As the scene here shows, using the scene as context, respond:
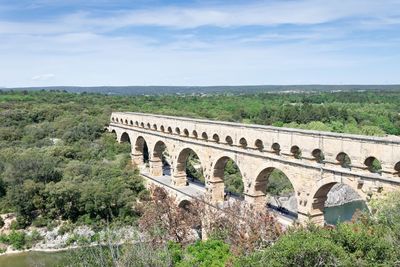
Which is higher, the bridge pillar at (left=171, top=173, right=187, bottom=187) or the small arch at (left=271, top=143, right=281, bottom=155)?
the small arch at (left=271, top=143, right=281, bottom=155)

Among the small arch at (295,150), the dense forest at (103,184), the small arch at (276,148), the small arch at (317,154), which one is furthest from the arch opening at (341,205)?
the small arch at (317,154)

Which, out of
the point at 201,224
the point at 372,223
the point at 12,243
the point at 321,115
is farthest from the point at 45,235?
the point at 321,115

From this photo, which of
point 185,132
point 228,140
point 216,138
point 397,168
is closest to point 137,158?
point 185,132

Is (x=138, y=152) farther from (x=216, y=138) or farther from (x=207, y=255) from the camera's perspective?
(x=207, y=255)

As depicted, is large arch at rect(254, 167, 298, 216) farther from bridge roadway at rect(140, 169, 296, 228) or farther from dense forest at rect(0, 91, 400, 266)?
bridge roadway at rect(140, 169, 296, 228)

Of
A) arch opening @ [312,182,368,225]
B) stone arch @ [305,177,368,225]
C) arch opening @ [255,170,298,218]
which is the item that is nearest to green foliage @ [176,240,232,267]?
stone arch @ [305,177,368,225]

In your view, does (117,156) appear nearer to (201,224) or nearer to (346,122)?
(201,224)
